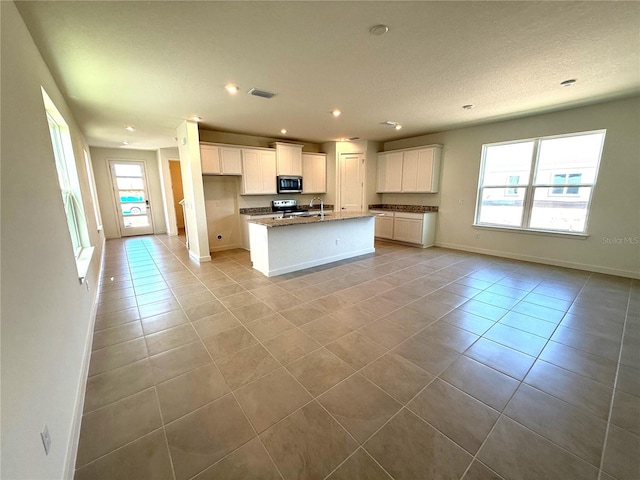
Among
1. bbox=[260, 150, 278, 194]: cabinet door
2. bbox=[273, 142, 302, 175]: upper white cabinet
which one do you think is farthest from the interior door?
bbox=[273, 142, 302, 175]: upper white cabinet

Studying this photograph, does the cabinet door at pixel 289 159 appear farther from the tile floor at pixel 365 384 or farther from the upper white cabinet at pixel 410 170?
the tile floor at pixel 365 384

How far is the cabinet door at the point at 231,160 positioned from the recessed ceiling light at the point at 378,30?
406cm

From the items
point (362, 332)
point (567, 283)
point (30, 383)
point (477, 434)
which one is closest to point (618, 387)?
point (477, 434)

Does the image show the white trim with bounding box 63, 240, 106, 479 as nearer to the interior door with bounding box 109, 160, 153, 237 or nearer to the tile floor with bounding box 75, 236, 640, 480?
the tile floor with bounding box 75, 236, 640, 480

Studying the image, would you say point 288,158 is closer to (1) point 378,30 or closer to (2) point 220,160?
(2) point 220,160

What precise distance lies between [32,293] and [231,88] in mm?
2774

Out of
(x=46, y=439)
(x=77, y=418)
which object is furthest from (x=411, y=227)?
(x=46, y=439)

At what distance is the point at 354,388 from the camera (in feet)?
6.01

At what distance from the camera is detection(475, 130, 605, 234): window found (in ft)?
13.7

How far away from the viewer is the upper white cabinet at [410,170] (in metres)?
→ 5.84

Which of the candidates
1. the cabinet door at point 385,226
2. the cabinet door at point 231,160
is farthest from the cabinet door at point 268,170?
the cabinet door at point 385,226

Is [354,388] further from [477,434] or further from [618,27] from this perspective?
[618,27]

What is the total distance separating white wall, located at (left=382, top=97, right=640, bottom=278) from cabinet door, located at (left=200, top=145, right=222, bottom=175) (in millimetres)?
A: 4847

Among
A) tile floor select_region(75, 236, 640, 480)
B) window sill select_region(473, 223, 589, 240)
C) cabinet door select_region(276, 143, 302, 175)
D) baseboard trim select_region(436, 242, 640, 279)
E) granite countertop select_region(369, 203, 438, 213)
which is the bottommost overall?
tile floor select_region(75, 236, 640, 480)
